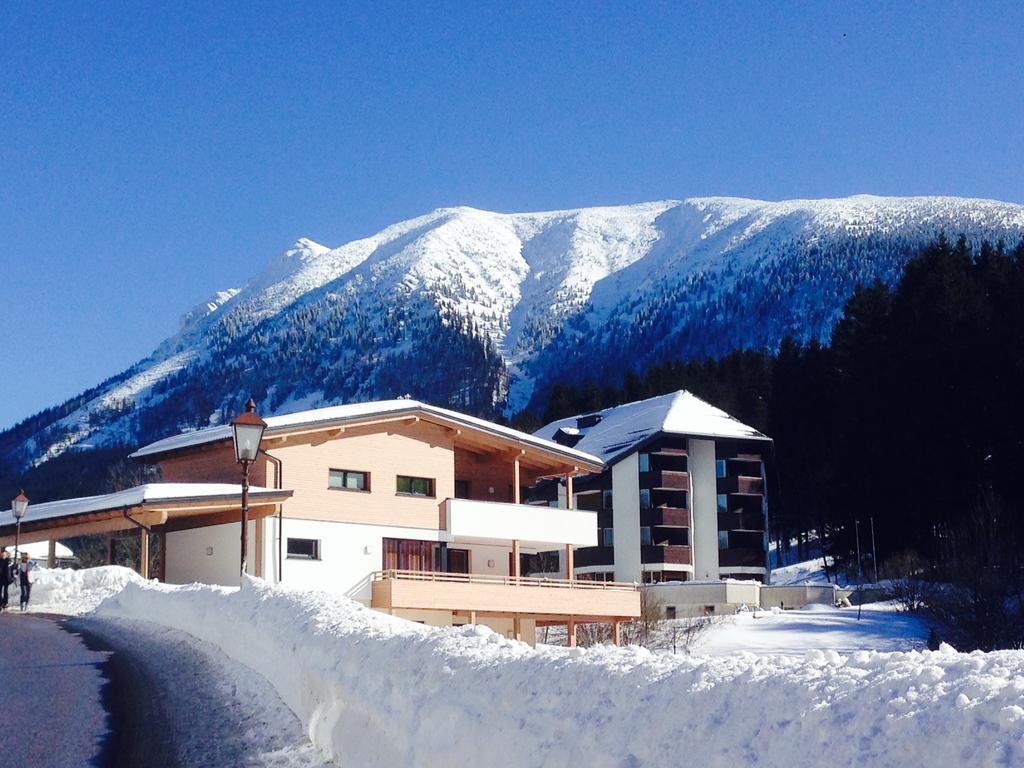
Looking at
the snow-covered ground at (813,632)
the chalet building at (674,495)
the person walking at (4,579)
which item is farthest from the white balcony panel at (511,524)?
the chalet building at (674,495)

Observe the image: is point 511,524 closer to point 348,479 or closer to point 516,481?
point 516,481

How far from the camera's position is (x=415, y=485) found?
41.1 m

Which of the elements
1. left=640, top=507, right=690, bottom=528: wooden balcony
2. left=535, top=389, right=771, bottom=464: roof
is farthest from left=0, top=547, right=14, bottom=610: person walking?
left=640, top=507, right=690, bottom=528: wooden balcony

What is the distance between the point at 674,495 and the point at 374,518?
3752cm

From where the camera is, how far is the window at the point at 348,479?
38906 mm

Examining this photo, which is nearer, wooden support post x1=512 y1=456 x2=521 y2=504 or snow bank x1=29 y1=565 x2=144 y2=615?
snow bank x1=29 y1=565 x2=144 y2=615

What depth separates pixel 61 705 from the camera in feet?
43.1

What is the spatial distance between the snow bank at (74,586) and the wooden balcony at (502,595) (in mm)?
7092

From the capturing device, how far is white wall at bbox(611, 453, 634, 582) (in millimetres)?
72562

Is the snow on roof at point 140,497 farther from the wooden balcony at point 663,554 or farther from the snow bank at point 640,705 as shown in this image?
the wooden balcony at point 663,554

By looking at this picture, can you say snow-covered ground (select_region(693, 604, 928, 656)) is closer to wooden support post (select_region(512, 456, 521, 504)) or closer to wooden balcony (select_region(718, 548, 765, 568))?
wooden support post (select_region(512, 456, 521, 504))

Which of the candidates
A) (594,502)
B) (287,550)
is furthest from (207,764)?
(594,502)

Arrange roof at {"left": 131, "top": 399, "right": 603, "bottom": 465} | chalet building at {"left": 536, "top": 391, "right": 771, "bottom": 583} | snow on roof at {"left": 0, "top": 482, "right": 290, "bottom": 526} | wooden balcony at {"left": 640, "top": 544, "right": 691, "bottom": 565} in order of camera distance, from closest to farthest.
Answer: snow on roof at {"left": 0, "top": 482, "right": 290, "bottom": 526} → roof at {"left": 131, "top": 399, "right": 603, "bottom": 465} → wooden balcony at {"left": 640, "top": 544, "right": 691, "bottom": 565} → chalet building at {"left": 536, "top": 391, "right": 771, "bottom": 583}

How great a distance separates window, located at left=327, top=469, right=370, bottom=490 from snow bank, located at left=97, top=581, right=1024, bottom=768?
88.7ft
